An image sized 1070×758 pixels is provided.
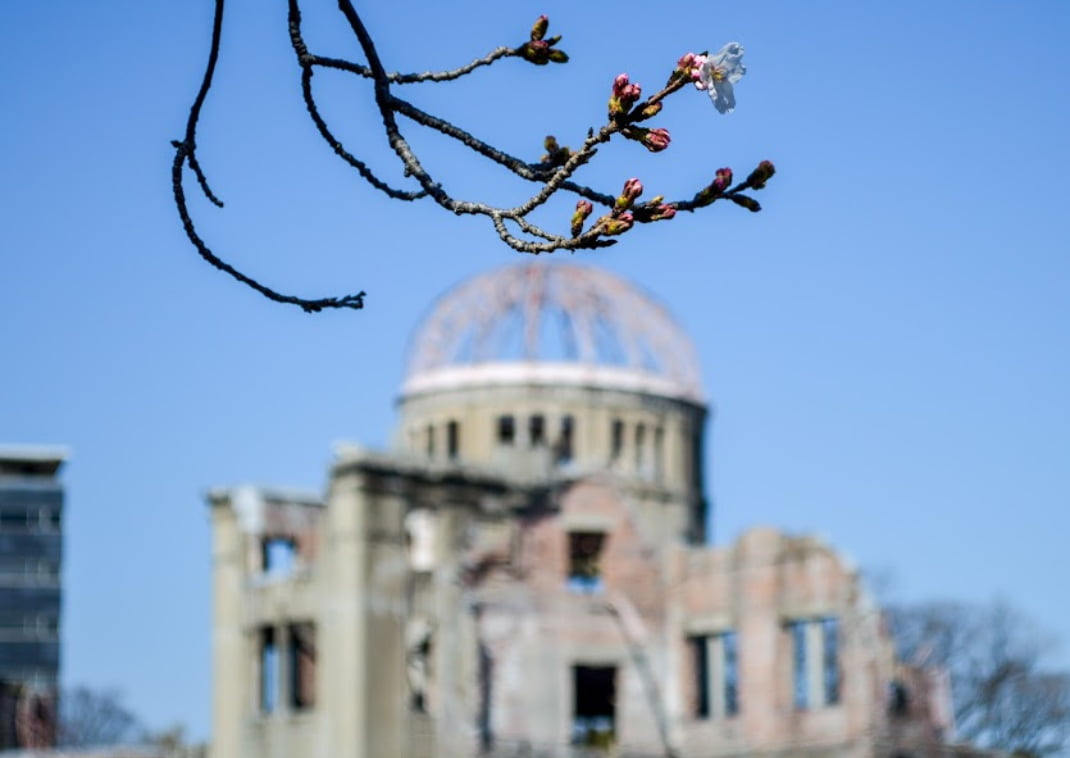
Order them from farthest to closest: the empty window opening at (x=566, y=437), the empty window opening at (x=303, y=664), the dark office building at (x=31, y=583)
Result: 1. the dark office building at (x=31, y=583)
2. the empty window opening at (x=566, y=437)
3. the empty window opening at (x=303, y=664)

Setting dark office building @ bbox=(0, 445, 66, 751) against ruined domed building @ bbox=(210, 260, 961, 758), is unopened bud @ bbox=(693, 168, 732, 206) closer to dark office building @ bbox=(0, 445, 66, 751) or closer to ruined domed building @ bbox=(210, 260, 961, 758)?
ruined domed building @ bbox=(210, 260, 961, 758)

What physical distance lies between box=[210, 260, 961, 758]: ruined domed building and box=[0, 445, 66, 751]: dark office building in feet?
68.6

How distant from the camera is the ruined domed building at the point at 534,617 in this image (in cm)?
5000

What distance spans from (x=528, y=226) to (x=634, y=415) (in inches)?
2056

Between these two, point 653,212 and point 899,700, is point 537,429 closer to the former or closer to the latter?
point 899,700

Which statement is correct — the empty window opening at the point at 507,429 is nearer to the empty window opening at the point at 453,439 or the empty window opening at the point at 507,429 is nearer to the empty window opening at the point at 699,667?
the empty window opening at the point at 453,439

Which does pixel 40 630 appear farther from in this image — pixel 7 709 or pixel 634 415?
pixel 634 415

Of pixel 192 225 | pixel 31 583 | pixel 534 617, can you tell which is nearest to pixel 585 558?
pixel 534 617

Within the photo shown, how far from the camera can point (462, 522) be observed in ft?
174

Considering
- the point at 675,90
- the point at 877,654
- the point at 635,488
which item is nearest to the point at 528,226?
the point at 675,90

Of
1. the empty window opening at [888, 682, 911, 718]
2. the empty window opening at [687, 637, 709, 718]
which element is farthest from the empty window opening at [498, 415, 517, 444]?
the empty window opening at [888, 682, 911, 718]

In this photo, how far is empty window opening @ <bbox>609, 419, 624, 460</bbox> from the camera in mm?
58141

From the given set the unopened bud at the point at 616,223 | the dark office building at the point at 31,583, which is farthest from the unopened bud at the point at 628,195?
the dark office building at the point at 31,583

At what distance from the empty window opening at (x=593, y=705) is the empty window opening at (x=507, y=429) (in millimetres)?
6053
